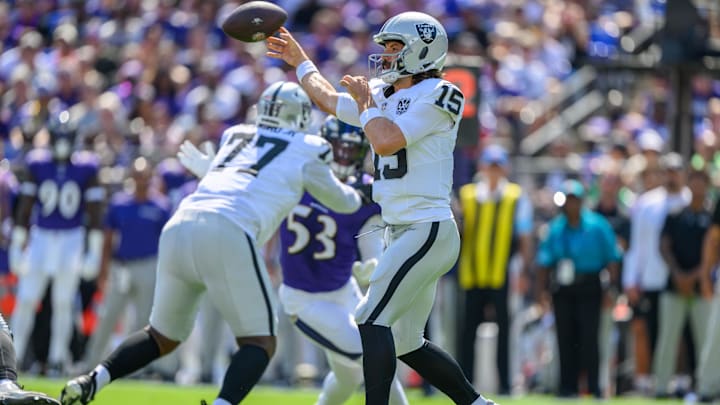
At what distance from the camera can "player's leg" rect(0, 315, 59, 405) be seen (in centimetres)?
653

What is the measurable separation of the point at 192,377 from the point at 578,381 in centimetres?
367

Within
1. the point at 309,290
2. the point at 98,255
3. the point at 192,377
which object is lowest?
the point at 192,377

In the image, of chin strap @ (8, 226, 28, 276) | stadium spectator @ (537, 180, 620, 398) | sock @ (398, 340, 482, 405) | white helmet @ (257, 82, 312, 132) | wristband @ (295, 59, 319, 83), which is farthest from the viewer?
chin strap @ (8, 226, 28, 276)

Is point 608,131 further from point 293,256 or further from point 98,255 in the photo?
point 293,256

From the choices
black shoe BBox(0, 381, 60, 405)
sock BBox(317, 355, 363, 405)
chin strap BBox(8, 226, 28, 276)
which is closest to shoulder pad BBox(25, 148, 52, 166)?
chin strap BBox(8, 226, 28, 276)

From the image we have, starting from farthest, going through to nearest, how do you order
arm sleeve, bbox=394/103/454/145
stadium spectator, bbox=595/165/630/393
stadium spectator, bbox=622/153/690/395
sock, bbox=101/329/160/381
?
stadium spectator, bbox=595/165/630/393 < stadium spectator, bbox=622/153/690/395 < sock, bbox=101/329/160/381 < arm sleeve, bbox=394/103/454/145

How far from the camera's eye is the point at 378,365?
22.2ft

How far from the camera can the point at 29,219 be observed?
13.5 metres

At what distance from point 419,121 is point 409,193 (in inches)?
14.3

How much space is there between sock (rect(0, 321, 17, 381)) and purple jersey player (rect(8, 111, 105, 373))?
6313 millimetres

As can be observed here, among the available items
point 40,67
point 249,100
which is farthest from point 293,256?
point 40,67

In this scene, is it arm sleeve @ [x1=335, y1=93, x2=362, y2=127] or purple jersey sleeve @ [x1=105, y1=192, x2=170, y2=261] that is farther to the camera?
purple jersey sleeve @ [x1=105, y1=192, x2=170, y2=261]

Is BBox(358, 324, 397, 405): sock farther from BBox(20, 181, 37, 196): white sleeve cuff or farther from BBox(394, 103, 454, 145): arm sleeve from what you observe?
BBox(20, 181, 37, 196): white sleeve cuff

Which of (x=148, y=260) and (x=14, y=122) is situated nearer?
(x=148, y=260)
